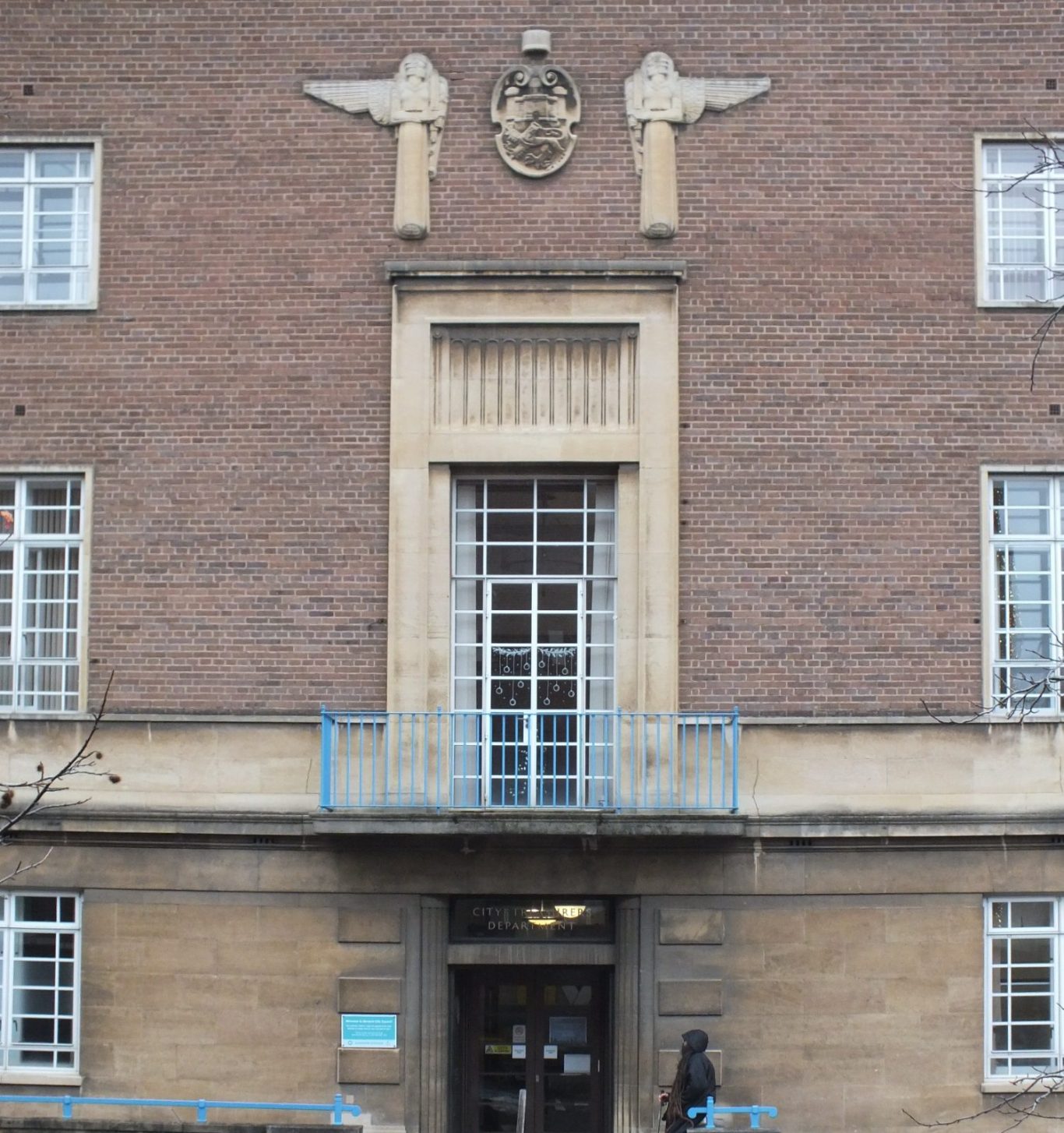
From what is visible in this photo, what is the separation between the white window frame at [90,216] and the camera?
60.7 ft

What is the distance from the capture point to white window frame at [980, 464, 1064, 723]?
17.8 metres

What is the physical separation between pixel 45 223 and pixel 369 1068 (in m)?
8.72

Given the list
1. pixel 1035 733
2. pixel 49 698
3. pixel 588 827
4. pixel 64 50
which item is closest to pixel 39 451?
pixel 49 698

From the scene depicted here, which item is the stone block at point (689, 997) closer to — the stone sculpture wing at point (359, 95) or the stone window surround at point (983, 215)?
the stone window surround at point (983, 215)

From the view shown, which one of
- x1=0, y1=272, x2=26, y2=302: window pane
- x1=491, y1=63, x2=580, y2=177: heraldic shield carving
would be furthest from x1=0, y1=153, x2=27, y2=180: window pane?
x1=491, y1=63, x2=580, y2=177: heraldic shield carving

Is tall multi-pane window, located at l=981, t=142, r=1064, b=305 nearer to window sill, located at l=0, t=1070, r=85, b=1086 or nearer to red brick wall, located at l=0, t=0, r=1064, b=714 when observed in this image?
red brick wall, located at l=0, t=0, r=1064, b=714

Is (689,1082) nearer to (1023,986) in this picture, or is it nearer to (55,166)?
(1023,986)

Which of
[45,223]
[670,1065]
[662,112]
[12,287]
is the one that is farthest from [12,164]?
[670,1065]

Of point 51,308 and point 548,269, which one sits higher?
point 548,269

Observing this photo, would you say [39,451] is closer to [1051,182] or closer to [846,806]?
[846,806]

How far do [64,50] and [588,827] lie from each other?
9.10 metres

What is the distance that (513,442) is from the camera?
708 inches

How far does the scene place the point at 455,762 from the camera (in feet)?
58.5

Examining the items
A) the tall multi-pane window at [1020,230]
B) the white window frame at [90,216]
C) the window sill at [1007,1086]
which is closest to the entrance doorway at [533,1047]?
the window sill at [1007,1086]
